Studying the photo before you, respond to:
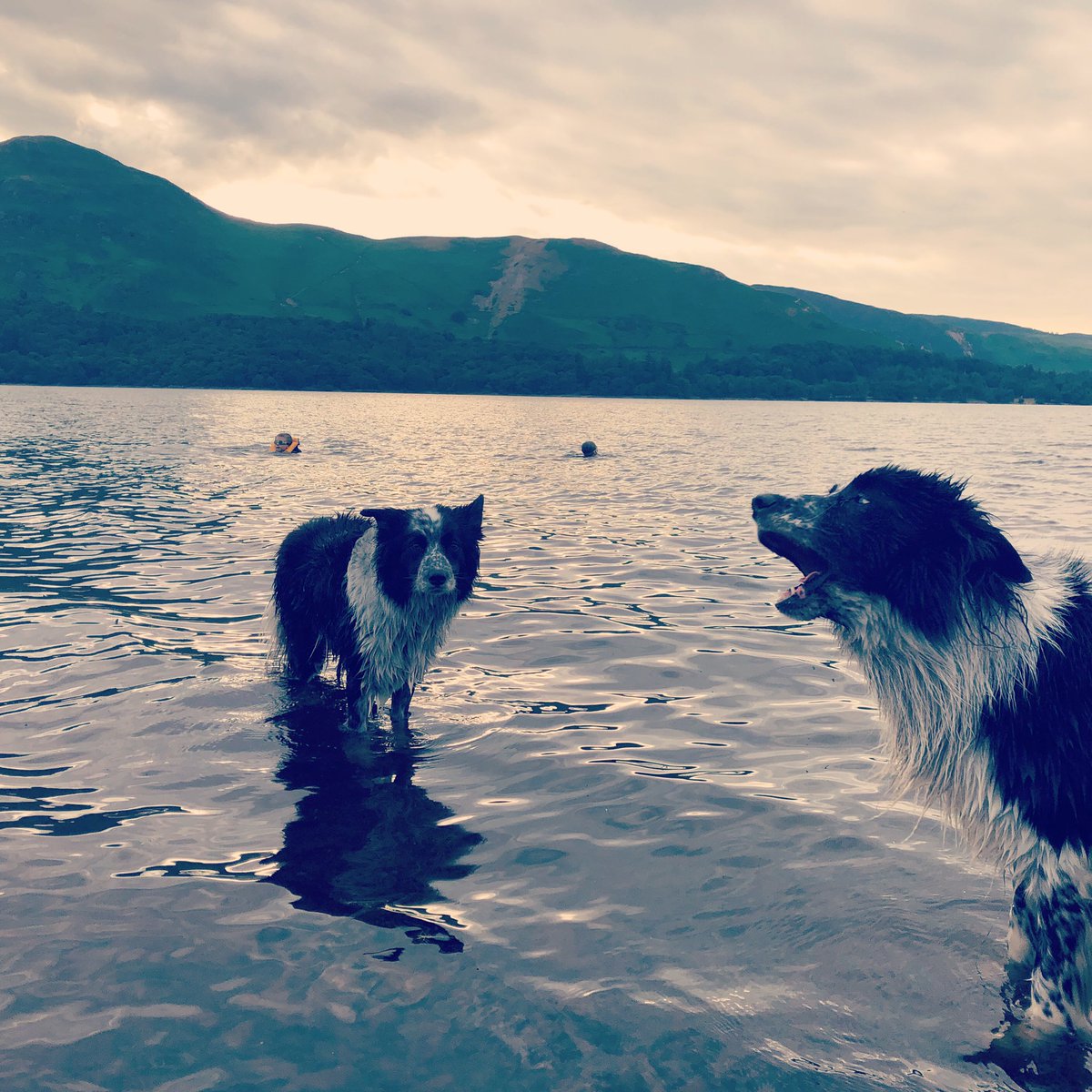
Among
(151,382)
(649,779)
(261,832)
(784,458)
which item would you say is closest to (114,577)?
(261,832)

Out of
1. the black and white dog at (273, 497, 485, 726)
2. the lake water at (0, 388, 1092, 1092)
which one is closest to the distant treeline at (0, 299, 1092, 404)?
the lake water at (0, 388, 1092, 1092)

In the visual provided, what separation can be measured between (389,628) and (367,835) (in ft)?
8.94

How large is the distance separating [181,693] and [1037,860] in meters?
8.15

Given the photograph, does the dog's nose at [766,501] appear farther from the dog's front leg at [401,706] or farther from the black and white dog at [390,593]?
the dog's front leg at [401,706]

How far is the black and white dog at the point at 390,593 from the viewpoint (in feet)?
29.1

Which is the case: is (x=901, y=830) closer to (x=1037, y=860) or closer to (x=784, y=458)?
(x=1037, y=860)

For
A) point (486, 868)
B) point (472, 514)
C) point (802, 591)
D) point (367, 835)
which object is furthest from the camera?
point (472, 514)

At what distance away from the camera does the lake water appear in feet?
14.2

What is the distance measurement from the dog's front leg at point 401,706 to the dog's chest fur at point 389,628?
6cm

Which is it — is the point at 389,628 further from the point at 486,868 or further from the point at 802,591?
the point at 802,591

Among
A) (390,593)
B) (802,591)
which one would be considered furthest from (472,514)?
(802,591)

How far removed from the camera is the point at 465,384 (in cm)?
19062

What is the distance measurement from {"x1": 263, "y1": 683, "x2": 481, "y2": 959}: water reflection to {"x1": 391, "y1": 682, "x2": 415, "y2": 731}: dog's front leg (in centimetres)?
14

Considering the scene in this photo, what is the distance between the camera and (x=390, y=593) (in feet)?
29.6
